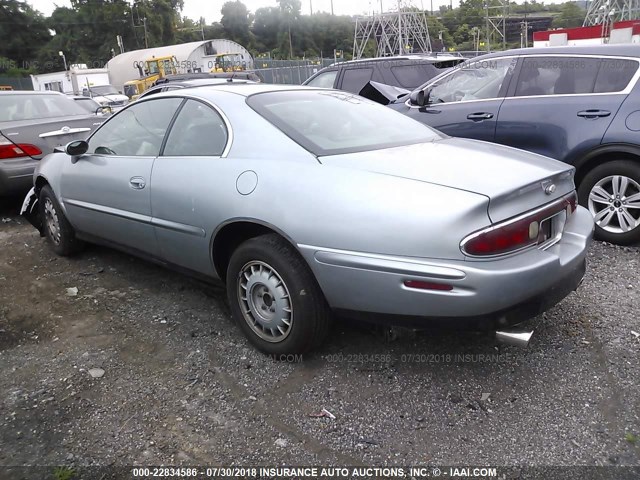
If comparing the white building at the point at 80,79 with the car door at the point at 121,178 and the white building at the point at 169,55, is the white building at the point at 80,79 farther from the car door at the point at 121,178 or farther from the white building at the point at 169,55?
the car door at the point at 121,178

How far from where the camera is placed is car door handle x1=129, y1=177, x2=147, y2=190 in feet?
11.9

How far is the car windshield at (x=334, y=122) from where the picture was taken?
307 centimetres

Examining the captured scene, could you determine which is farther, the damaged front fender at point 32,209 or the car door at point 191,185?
the damaged front fender at point 32,209

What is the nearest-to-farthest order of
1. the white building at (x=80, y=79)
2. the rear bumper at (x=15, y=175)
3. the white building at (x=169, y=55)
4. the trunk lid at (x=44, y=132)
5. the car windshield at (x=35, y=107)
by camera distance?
the rear bumper at (x=15, y=175) → the trunk lid at (x=44, y=132) → the car windshield at (x=35, y=107) → the white building at (x=80, y=79) → the white building at (x=169, y=55)

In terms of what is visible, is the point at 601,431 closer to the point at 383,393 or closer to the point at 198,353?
the point at 383,393

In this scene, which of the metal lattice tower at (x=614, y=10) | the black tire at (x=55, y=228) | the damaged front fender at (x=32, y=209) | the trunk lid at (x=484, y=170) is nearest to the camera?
the trunk lid at (x=484, y=170)

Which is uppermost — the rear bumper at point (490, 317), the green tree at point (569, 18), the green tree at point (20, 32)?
the green tree at point (20, 32)

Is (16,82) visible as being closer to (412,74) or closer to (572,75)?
(412,74)

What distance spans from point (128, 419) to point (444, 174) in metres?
1.96

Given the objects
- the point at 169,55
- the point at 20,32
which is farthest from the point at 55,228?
the point at 20,32

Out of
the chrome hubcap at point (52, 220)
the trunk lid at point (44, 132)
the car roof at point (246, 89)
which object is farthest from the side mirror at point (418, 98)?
the chrome hubcap at point (52, 220)

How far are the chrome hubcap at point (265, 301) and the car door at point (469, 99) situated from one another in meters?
3.31

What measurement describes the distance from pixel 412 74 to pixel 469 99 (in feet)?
11.5

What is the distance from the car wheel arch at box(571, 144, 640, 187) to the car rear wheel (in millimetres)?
59
